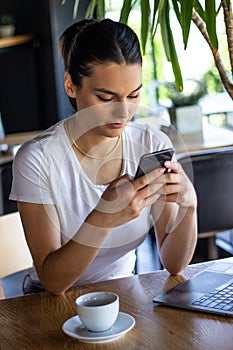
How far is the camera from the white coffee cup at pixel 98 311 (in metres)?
1.37

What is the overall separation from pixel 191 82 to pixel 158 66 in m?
1.03

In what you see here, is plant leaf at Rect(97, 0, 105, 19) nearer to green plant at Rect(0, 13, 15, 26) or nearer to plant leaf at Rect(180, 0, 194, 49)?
plant leaf at Rect(180, 0, 194, 49)

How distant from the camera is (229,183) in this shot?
348 centimetres

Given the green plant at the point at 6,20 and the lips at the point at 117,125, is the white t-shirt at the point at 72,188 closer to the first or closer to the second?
the lips at the point at 117,125

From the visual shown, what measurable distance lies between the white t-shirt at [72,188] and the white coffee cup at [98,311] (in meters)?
0.43

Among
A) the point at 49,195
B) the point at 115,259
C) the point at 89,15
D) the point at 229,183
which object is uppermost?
the point at 89,15

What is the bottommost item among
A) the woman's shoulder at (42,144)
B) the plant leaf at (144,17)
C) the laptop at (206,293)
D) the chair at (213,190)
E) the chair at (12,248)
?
the chair at (213,190)

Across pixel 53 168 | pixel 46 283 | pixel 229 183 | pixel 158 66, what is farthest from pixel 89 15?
pixel 158 66

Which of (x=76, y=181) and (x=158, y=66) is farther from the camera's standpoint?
(x=158, y=66)

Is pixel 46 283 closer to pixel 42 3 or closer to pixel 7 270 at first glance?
pixel 7 270

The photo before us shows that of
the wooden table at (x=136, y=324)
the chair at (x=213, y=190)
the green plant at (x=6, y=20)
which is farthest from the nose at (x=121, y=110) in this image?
the green plant at (x=6, y=20)

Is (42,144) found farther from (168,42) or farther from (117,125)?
(168,42)

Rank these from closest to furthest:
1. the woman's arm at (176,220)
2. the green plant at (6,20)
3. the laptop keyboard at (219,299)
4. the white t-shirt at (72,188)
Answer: the laptop keyboard at (219,299) < the woman's arm at (176,220) < the white t-shirt at (72,188) < the green plant at (6,20)

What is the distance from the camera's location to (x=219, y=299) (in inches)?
61.2
